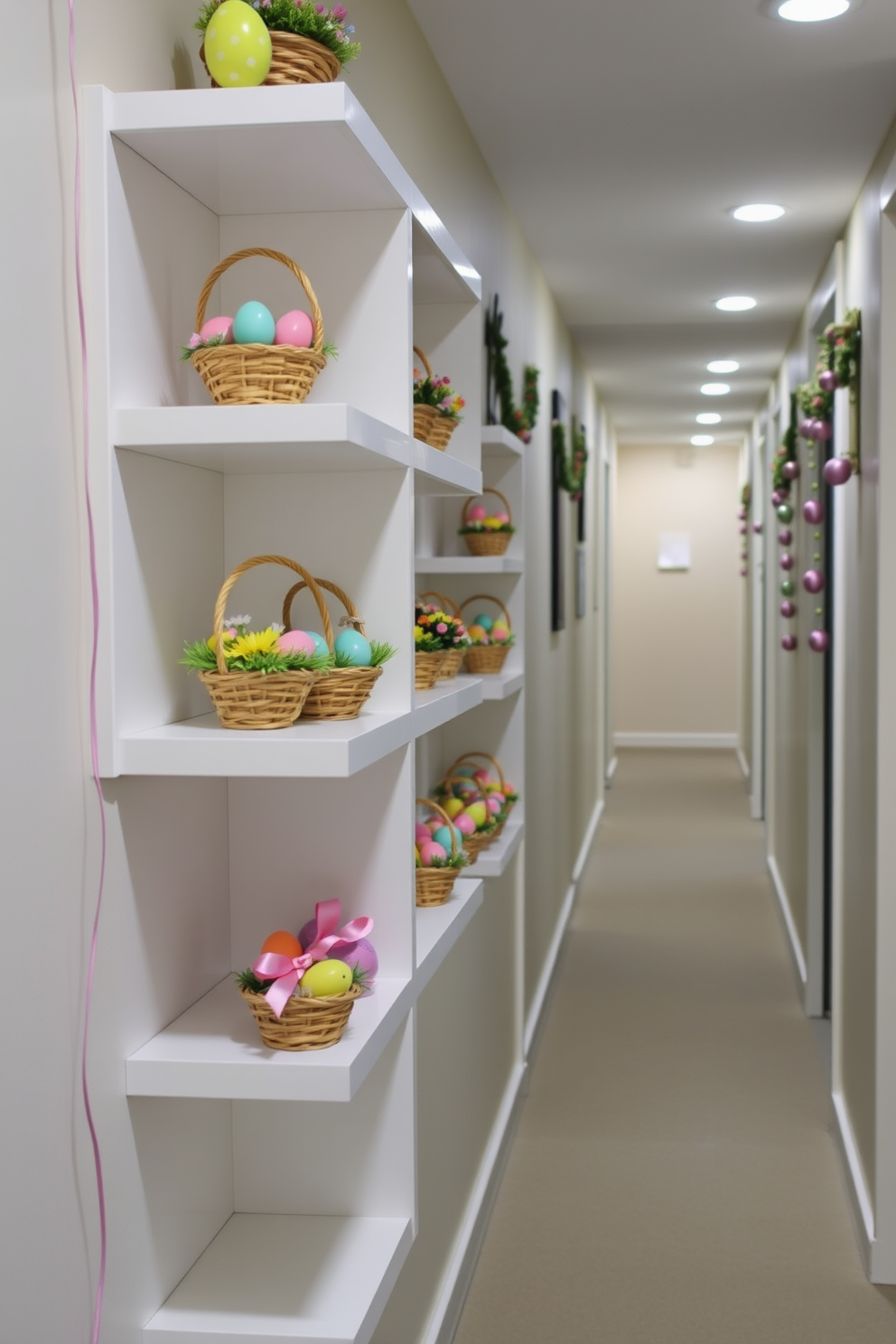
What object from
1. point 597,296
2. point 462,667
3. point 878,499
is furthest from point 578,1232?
point 597,296

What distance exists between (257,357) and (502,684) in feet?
5.01

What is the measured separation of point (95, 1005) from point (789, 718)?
4575mm

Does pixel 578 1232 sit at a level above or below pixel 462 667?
below

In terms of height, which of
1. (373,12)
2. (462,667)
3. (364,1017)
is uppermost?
(373,12)

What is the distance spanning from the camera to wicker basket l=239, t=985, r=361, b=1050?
1.33m

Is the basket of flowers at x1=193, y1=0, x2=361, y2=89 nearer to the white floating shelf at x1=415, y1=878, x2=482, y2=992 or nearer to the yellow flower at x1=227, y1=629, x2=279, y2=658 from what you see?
the yellow flower at x1=227, y1=629, x2=279, y2=658

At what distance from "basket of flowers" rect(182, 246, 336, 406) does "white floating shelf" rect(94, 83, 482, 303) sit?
0.41ft

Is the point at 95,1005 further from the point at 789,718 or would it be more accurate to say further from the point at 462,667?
the point at 789,718

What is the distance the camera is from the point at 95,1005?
1.25 meters

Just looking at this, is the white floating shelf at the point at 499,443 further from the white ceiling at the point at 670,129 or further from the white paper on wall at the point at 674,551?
the white paper on wall at the point at 674,551

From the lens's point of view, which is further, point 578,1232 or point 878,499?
point 578,1232

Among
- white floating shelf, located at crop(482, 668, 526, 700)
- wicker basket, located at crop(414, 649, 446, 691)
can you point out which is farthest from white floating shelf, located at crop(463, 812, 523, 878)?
wicker basket, located at crop(414, 649, 446, 691)

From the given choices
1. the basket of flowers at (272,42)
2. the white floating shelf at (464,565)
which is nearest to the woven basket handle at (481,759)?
the white floating shelf at (464,565)

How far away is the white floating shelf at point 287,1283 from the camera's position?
4.44ft
